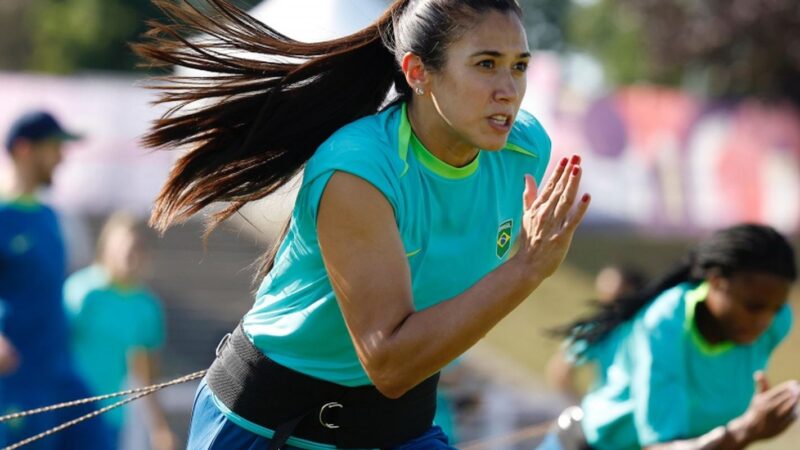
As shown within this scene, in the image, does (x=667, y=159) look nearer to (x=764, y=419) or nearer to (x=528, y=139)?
(x=764, y=419)

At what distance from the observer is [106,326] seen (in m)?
8.45

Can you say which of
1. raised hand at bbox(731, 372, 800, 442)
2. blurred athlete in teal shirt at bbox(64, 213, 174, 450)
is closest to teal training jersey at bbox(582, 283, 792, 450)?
raised hand at bbox(731, 372, 800, 442)

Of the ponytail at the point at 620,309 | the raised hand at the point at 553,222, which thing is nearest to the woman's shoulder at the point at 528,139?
the raised hand at the point at 553,222

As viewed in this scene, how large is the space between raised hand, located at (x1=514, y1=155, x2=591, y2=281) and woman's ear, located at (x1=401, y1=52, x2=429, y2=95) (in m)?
0.49

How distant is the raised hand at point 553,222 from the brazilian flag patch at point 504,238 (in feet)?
1.55

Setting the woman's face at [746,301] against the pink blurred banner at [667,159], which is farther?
the pink blurred banner at [667,159]

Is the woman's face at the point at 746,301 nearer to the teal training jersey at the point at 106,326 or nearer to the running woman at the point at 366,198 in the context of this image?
the running woman at the point at 366,198

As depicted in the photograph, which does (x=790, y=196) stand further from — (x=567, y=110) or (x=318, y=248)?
(x=318, y=248)

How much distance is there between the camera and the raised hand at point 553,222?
10.0 feet

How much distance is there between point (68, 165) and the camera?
1772cm

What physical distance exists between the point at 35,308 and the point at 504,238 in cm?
391

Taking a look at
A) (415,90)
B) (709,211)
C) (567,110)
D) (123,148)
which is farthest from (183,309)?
(415,90)

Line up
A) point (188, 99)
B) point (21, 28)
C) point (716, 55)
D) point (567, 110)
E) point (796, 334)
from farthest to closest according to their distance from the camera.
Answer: point (21, 28), point (716, 55), point (567, 110), point (796, 334), point (188, 99)

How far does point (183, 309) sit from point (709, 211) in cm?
740
